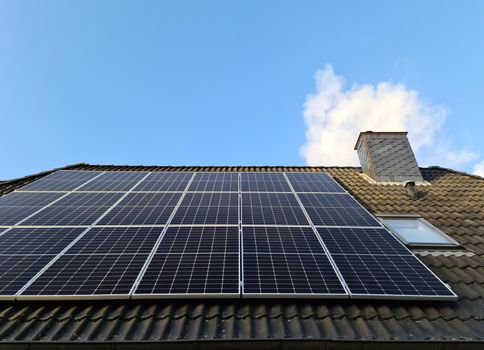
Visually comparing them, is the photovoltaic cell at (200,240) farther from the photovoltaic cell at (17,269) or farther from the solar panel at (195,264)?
the photovoltaic cell at (17,269)

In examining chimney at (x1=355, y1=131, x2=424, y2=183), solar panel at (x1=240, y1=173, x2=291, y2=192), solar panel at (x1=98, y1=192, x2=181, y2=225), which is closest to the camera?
solar panel at (x1=98, y1=192, x2=181, y2=225)

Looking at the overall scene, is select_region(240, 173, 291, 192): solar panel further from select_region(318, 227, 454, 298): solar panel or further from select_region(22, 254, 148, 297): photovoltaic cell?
select_region(22, 254, 148, 297): photovoltaic cell

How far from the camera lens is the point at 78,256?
17.0 ft

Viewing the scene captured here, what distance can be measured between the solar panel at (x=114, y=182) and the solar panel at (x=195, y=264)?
12.1 feet

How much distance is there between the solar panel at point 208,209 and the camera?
6.52 meters

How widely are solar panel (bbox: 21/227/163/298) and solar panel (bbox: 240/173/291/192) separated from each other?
3.58 meters

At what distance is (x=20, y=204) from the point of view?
7.40 meters

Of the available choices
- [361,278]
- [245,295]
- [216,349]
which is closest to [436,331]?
[361,278]

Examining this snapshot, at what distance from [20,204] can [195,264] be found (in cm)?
517

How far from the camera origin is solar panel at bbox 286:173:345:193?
29.9 ft

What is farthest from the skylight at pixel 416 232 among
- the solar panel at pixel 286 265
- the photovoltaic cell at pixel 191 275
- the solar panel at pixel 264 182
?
the photovoltaic cell at pixel 191 275

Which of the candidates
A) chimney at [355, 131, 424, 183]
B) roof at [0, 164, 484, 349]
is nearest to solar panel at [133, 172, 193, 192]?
roof at [0, 164, 484, 349]

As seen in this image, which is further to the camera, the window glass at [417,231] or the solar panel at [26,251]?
the window glass at [417,231]

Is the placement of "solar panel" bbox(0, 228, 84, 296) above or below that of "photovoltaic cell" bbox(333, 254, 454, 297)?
above
